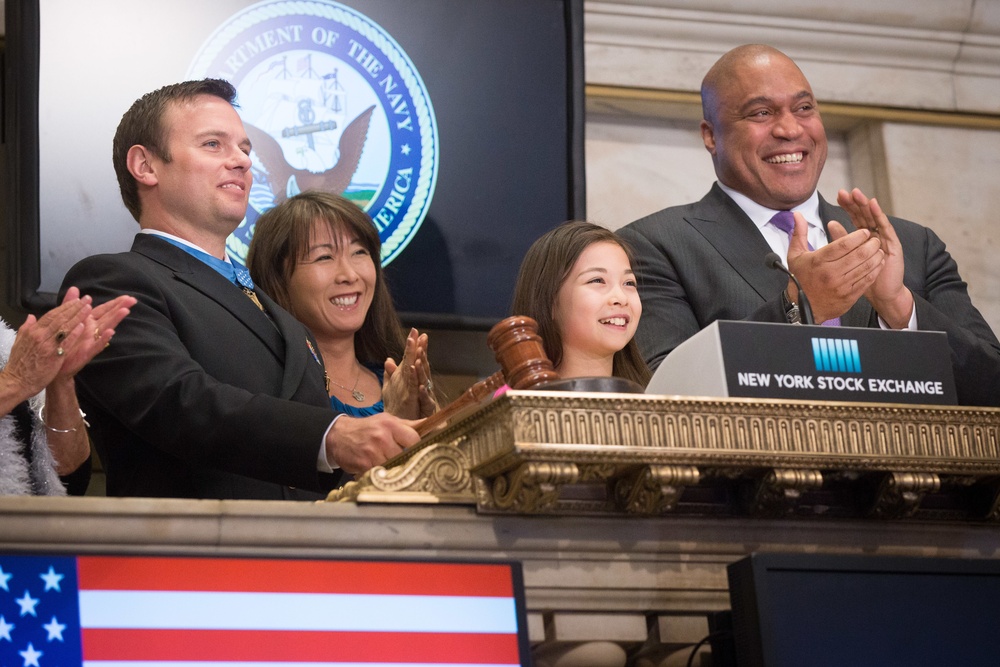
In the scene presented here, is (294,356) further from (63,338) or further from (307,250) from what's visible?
(307,250)

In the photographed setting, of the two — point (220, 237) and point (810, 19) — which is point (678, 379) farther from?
point (810, 19)

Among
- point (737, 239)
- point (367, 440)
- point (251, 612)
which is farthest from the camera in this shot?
point (737, 239)

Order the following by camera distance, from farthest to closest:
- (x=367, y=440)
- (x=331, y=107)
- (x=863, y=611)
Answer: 1. (x=331, y=107)
2. (x=367, y=440)
3. (x=863, y=611)

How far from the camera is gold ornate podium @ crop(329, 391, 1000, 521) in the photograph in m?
1.88

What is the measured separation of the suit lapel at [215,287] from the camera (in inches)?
105

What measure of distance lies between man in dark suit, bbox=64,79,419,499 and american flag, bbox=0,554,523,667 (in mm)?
408

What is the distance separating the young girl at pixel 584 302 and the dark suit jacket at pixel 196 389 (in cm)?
42

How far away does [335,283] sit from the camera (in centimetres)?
336

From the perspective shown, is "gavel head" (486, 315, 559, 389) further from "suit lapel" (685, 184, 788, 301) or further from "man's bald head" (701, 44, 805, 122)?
"man's bald head" (701, 44, 805, 122)

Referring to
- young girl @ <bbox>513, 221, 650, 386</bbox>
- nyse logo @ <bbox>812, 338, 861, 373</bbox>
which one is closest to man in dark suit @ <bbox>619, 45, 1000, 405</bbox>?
young girl @ <bbox>513, 221, 650, 386</bbox>

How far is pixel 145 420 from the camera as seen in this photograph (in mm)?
2373

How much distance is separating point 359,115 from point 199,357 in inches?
66.6

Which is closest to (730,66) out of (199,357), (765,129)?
(765,129)

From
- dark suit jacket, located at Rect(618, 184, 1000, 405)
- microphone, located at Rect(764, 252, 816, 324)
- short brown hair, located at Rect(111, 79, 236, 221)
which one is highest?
short brown hair, located at Rect(111, 79, 236, 221)
